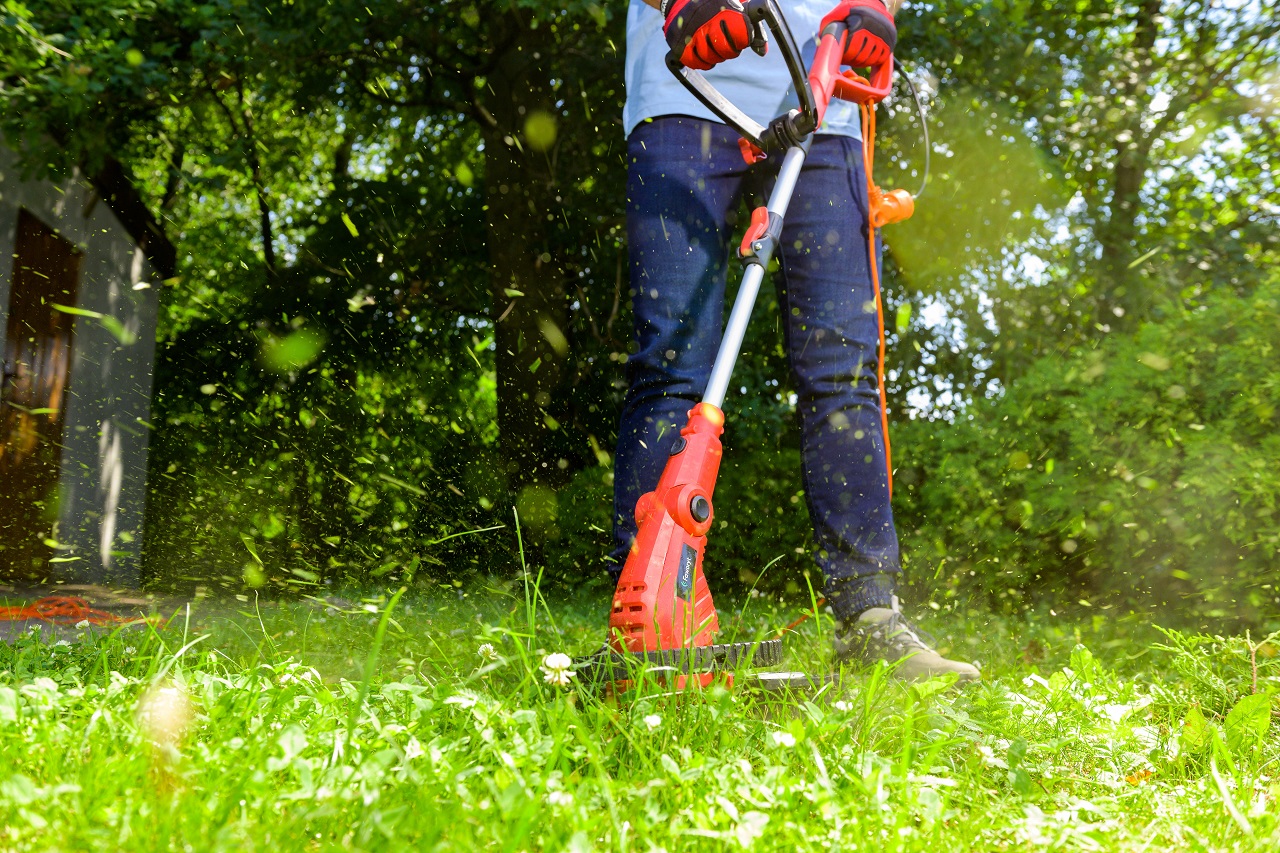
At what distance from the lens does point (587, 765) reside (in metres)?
1.35

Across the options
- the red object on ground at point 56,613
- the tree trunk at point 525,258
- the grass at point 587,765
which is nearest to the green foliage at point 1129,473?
the grass at point 587,765

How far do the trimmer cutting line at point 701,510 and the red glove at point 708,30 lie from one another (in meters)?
0.03

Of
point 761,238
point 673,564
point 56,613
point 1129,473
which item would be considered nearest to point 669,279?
point 761,238

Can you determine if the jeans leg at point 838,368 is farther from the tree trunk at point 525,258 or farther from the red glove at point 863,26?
the tree trunk at point 525,258

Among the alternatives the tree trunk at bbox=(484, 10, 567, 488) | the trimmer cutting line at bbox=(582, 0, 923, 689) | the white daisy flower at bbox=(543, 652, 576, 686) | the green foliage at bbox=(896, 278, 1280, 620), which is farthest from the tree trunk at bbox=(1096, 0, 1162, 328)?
the white daisy flower at bbox=(543, 652, 576, 686)

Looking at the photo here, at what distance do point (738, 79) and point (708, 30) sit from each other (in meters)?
0.35

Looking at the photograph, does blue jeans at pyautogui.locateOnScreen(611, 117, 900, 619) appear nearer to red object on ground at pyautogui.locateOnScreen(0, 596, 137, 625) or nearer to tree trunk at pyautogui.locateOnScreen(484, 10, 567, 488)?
red object on ground at pyautogui.locateOnScreen(0, 596, 137, 625)

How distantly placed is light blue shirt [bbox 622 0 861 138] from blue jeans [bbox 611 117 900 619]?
0.05 m

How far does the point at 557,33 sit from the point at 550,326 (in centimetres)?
199

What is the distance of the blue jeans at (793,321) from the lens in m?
2.02

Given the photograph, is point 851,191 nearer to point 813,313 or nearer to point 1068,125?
point 813,313

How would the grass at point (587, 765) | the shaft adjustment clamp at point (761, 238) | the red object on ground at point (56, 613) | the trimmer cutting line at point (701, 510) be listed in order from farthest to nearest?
the red object on ground at point (56, 613), the shaft adjustment clamp at point (761, 238), the trimmer cutting line at point (701, 510), the grass at point (587, 765)

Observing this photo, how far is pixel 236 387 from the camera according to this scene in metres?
9.10

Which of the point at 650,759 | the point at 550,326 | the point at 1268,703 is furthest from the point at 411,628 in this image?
the point at 550,326
